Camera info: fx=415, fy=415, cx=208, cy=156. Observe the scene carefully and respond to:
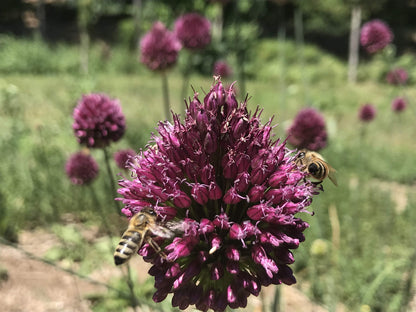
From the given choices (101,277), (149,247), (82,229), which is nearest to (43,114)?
(82,229)

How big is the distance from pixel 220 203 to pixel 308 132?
1.96 meters

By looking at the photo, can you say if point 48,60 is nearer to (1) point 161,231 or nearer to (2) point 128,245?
(2) point 128,245

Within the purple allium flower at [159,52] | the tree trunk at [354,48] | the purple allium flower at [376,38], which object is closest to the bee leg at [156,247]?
the purple allium flower at [159,52]

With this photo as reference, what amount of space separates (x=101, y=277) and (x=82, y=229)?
851 mm

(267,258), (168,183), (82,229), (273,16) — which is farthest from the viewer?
(273,16)

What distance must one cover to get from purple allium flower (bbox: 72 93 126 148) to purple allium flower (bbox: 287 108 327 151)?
4.42 feet

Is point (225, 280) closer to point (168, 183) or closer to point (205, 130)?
point (168, 183)

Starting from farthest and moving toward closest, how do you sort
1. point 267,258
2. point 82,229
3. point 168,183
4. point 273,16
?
point 273,16
point 82,229
point 168,183
point 267,258

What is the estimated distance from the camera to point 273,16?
21875mm

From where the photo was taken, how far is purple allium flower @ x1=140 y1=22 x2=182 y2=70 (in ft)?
14.3

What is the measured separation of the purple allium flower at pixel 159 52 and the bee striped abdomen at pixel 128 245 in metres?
3.12

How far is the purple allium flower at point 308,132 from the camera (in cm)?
322

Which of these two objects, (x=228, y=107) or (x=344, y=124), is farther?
(x=344, y=124)

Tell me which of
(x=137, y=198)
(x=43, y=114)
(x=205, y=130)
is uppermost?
(x=205, y=130)
